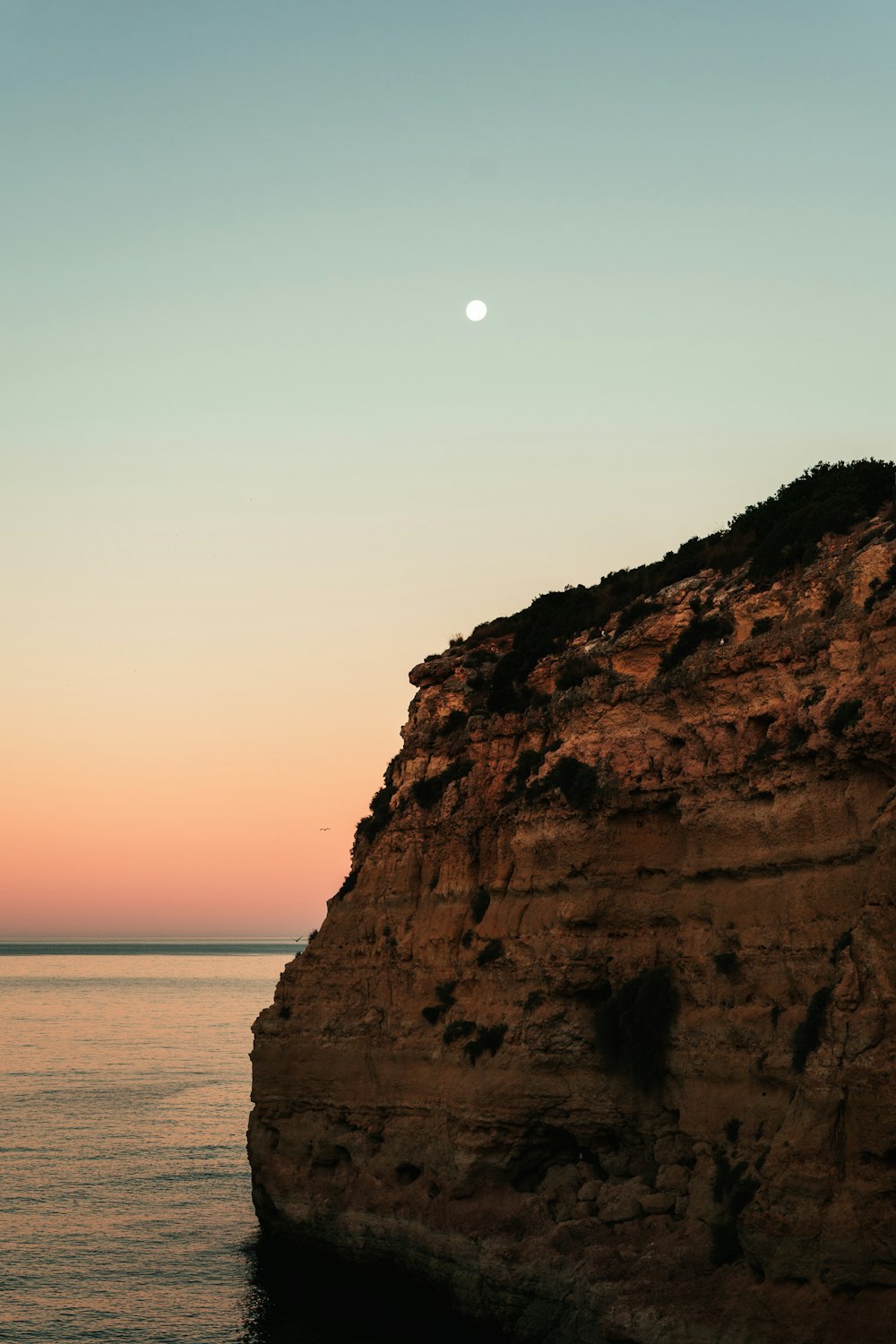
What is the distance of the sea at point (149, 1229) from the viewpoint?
29609mm

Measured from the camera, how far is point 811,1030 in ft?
69.9

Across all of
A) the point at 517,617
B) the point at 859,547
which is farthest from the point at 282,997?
the point at 859,547

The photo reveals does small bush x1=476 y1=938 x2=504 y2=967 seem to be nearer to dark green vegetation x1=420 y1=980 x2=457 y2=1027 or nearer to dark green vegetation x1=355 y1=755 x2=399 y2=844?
dark green vegetation x1=420 y1=980 x2=457 y2=1027

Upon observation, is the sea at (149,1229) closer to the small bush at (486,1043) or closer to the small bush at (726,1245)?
the small bush at (486,1043)

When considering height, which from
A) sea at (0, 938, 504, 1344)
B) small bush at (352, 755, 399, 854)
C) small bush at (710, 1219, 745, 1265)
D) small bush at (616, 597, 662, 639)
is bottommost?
sea at (0, 938, 504, 1344)

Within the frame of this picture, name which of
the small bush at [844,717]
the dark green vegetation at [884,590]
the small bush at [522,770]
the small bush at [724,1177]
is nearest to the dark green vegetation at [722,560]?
the small bush at [522,770]

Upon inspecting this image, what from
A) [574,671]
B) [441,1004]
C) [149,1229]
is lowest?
[149,1229]

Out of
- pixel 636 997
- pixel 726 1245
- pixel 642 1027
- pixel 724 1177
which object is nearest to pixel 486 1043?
pixel 636 997

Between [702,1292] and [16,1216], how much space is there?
25.7 metres

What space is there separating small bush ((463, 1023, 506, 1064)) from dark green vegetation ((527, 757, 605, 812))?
533 cm

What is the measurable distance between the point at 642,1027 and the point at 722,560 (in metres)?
11.9

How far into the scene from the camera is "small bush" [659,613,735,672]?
27894 mm

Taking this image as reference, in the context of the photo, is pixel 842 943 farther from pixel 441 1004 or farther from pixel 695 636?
pixel 441 1004

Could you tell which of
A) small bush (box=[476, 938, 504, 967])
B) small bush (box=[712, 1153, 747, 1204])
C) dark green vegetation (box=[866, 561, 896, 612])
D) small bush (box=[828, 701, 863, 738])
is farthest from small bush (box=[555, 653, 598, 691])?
small bush (box=[712, 1153, 747, 1204])
